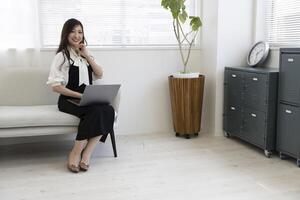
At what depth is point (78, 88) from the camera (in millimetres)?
3059

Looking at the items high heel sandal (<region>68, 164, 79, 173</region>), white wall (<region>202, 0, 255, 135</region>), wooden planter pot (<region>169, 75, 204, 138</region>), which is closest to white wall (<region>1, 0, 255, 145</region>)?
white wall (<region>202, 0, 255, 135</region>)

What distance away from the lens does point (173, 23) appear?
379cm

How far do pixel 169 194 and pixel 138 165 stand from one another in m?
0.62

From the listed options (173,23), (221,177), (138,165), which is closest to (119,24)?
(173,23)

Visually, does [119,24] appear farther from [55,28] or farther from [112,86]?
[112,86]

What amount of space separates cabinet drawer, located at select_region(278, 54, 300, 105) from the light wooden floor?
57 centimetres

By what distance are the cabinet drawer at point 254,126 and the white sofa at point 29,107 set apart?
1266 millimetres

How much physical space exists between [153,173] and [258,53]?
5.73 feet

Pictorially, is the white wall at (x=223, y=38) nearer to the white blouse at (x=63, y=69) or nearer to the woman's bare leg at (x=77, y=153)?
the white blouse at (x=63, y=69)

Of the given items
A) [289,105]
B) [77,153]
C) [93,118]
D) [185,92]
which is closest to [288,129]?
[289,105]

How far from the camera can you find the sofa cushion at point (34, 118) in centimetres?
280

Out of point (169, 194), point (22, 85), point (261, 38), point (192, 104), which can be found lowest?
point (169, 194)

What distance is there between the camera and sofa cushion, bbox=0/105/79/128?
280 cm

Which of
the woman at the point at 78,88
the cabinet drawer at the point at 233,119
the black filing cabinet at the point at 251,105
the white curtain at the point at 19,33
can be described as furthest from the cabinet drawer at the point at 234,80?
the white curtain at the point at 19,33
